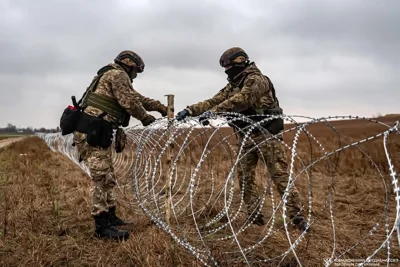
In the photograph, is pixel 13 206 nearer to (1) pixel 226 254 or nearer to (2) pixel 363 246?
(1) pixel 226 254

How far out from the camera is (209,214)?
18.5 ft

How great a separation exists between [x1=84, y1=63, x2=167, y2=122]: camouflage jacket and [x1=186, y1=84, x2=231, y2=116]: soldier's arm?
58 centimetres

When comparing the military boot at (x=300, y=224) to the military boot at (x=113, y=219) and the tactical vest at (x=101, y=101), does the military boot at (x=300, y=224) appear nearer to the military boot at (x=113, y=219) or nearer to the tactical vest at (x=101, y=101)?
the military boot at (x=113, y=219)

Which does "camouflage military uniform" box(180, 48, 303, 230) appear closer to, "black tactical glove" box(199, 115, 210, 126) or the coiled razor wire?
the coiled razor wire

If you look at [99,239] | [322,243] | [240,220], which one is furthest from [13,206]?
[322,243]

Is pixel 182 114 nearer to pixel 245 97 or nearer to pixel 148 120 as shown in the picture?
pixel 148 120

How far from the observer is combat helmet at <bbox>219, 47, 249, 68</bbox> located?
16.3ft

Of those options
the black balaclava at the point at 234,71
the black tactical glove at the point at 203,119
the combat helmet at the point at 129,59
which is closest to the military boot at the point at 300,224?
the black tactical glove at the point at 203,119

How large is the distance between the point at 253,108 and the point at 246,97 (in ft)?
1.29

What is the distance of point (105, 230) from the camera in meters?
4.48

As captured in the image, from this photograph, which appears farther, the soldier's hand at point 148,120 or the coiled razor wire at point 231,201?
the soldier's hand at point 148,120

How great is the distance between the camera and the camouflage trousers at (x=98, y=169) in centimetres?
445

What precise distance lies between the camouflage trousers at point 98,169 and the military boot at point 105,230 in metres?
0.08

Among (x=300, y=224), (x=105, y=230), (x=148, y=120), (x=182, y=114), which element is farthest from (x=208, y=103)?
(x=105, y=230)
